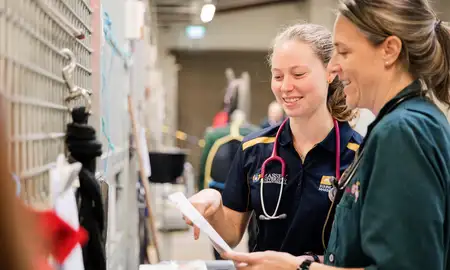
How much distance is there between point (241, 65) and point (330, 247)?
10999mm

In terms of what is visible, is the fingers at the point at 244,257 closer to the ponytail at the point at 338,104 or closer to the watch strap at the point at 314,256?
the watch strap at the point at 314,256

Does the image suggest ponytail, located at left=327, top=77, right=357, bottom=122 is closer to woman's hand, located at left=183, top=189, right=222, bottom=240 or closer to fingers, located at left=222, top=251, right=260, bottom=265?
woman's hand, located at left=183, top=189, right=222, bottom=240

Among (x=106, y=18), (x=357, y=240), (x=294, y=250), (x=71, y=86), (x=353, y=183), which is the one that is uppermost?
(x=106, y=18)

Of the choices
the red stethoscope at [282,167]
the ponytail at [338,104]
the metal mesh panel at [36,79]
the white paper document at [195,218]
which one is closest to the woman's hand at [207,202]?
the red stethoscope at [282,167]

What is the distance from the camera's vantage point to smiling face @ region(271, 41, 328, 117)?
5.25ft

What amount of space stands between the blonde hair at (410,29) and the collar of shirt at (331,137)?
491 millimetres

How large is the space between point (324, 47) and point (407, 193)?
79cm

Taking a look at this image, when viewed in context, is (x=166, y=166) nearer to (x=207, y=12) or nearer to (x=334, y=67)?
(x=334, y=67)

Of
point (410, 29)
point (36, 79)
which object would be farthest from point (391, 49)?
point (36, 79)

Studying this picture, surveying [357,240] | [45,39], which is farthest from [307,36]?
[45,39]

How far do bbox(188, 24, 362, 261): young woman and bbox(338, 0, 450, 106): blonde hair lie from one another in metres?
0.42

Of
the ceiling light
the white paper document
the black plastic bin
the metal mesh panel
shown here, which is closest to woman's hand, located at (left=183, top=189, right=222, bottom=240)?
the white paper document

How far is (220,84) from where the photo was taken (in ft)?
39.8

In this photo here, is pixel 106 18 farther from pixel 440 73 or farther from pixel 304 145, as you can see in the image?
pixel 440 73
